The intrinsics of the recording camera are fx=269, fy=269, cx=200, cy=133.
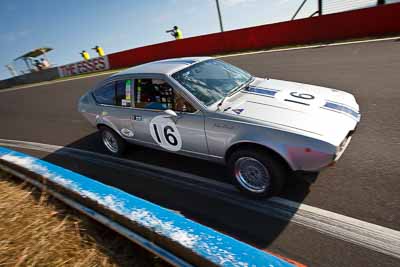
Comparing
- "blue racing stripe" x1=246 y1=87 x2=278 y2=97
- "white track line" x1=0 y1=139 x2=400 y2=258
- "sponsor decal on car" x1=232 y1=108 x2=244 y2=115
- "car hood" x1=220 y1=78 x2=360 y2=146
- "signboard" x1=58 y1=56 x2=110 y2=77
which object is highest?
"signboard" x1=58 y1=56 x2=110 y2=77

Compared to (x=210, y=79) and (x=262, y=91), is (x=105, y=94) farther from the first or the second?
(x=262, y=91)

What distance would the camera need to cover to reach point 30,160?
11.4ft

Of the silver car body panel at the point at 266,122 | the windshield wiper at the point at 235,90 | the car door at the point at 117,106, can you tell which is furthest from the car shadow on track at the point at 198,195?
the windshield wiper at the point at 235,90

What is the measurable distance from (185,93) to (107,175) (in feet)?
6.71

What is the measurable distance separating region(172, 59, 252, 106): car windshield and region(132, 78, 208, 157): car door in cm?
21

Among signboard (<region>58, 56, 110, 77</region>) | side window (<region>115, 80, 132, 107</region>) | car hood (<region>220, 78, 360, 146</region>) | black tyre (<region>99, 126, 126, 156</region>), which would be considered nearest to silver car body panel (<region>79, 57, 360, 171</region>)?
car hood (<region>220, 78, 360, 146</region>)

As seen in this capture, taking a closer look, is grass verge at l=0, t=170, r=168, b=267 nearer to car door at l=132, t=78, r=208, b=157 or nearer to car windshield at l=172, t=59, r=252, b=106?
car door at l=132, t=78, r=208, b=157

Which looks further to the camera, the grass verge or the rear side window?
the rear side window

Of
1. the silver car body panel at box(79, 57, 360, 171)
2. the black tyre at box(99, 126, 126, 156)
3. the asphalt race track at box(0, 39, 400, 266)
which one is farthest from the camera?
the black tyre at box(99, 126, 126, 156)

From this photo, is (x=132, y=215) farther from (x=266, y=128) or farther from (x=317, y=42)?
(x=317, y=42)

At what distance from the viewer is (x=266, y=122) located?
285cm

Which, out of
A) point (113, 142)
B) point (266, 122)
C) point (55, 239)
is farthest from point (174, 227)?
point (113, 142)

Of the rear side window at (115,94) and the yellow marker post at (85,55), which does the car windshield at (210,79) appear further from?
the yellow marker post at (85,55)

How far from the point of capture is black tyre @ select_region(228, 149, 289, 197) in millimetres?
2871
